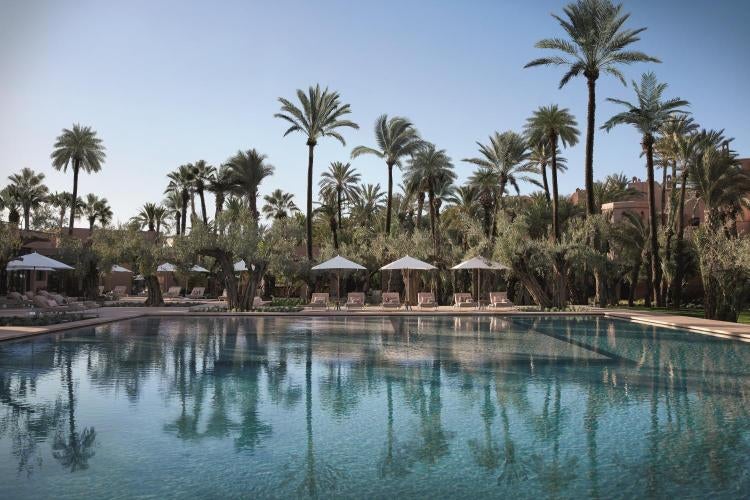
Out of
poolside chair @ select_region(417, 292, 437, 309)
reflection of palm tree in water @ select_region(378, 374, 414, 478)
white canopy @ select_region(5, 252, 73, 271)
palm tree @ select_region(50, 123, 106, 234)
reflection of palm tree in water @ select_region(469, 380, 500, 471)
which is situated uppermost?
palm tree @ select_region(50, 123, 106, 234)

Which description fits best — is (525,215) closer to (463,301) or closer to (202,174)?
(463,301)

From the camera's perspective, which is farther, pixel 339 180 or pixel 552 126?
pixel 339 180

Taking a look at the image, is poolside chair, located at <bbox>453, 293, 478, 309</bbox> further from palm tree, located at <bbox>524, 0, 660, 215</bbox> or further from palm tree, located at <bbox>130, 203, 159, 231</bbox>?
palm tree, located at <bbox>130, 203, 159, 231</bbox>

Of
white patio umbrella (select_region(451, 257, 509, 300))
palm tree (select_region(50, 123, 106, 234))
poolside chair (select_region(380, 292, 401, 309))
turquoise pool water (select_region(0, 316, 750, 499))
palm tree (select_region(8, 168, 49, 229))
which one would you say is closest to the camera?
turquoise pool water (select_region(0, 316, 750, 499))

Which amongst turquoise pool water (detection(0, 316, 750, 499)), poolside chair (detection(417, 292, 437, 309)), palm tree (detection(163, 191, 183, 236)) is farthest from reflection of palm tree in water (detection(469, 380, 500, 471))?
palm tree (detection(163, 191, 183, 236))

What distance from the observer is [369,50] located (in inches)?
840

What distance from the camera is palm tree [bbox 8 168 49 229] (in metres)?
57.7

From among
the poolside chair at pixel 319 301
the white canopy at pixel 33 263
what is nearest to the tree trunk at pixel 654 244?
the poolside chair at pixel 319 301

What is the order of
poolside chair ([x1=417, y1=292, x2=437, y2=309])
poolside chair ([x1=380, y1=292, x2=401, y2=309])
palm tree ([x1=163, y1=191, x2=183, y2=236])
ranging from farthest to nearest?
palm tree ([x1=163, y1=191, x2=183, y2=236]) → poolside chair ([x1=417, y1=292, x2=437, y2=309]) → poolside chair ([x1=380, y1=292, x2=401, y2=309])

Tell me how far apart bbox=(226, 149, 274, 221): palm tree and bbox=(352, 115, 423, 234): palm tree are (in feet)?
29.2

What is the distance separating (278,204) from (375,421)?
59.6 m

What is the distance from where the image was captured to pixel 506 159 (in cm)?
3962

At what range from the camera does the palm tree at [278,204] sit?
66.1 metres

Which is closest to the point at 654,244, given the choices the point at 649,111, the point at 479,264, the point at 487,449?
the point at 649,111
